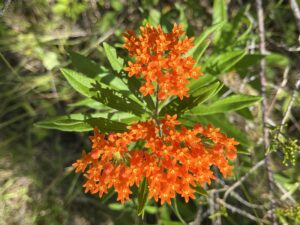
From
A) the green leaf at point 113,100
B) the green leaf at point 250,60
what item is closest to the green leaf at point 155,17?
the green leaf at point 250,60

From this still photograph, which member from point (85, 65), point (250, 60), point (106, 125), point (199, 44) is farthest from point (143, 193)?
point (250, 60)

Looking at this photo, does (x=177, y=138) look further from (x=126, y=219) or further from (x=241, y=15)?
(x=241, y=15)

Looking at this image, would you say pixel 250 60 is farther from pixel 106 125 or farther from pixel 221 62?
pixel 106 125

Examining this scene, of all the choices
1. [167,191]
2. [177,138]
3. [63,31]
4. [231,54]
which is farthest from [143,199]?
[63,31]

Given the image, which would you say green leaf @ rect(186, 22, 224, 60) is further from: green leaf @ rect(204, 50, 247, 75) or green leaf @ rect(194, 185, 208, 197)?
green leaf @ rect(194, 185, 208, 197)

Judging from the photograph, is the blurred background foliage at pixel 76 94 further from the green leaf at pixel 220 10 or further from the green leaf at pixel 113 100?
the green leaf at pixel 113 100

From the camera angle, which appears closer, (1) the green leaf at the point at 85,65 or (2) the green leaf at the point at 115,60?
(2) the green leaf at the point at 115,60
